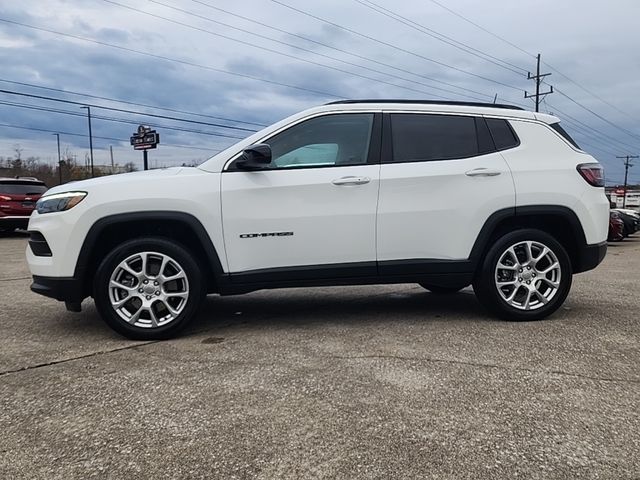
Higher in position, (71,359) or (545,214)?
(545,214)

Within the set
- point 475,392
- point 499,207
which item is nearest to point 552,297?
point 499,207

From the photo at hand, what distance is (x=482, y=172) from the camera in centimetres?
454

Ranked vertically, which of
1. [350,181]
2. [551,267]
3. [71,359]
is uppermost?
[350,181]

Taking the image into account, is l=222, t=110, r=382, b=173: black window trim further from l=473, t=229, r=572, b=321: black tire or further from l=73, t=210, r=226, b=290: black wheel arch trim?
l=473, t=229, r=572, b=321: black tire

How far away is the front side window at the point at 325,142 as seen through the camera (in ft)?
14.4

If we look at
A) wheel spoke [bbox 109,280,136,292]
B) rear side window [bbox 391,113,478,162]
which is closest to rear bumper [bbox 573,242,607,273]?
rear side window [bbox 391,113,478,162]

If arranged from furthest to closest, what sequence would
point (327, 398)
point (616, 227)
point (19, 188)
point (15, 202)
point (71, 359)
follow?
point (616, 227)
point (19, 188)
point (15, 202)
point (71, 359)
point (327, 398)

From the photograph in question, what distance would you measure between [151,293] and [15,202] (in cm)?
1307

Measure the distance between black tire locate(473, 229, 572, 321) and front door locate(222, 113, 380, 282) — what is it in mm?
1047

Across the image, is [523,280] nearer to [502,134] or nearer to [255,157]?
[502,134]

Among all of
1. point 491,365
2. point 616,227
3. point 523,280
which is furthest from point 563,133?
point 616,227

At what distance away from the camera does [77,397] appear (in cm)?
307

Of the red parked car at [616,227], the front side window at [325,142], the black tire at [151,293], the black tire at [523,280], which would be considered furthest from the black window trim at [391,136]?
the red parked car at [616,227]

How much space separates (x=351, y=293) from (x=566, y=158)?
270cm
